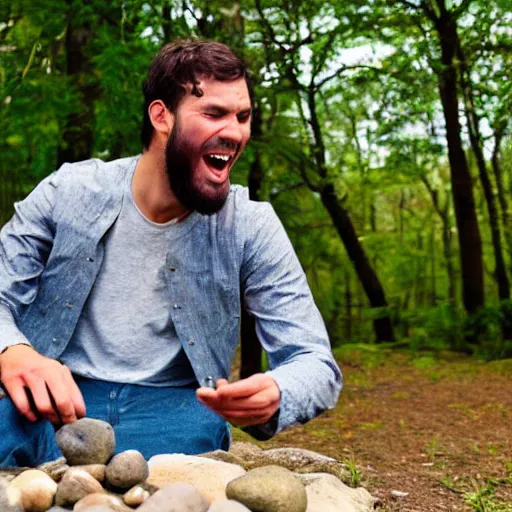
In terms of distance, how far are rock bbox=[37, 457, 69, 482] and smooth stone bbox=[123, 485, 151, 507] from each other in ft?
0.70

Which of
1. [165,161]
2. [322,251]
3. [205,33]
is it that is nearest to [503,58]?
[205,33]

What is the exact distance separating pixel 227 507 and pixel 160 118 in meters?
1.39

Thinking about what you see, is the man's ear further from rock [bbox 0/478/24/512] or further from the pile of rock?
rock [bbox 0/478/24/512]

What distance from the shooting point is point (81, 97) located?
6.68 meters

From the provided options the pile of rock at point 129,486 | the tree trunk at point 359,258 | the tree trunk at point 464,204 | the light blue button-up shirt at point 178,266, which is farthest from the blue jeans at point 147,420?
the tree trunk at point 359,258

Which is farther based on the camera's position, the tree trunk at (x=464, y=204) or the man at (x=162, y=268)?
the tree trunk at (x=464, y=204)

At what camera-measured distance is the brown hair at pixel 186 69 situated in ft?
9.08

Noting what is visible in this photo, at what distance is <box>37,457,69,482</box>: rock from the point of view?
90.9 inches

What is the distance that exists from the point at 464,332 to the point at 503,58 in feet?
9.37

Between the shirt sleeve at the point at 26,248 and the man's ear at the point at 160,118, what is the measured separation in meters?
0.42

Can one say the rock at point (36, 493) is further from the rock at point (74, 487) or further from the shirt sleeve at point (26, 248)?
the shirt sleeve at point (26, 248)

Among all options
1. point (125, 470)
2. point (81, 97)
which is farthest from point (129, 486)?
point (81, 97)

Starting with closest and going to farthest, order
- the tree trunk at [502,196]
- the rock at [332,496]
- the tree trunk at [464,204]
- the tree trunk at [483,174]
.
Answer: the rock at [332,496], the tree trunk at [483,174], the tree trunk at [464,204], the tree trunk at [502,196]

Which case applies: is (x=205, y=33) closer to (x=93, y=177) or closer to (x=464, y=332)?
(x=93, y=177)
